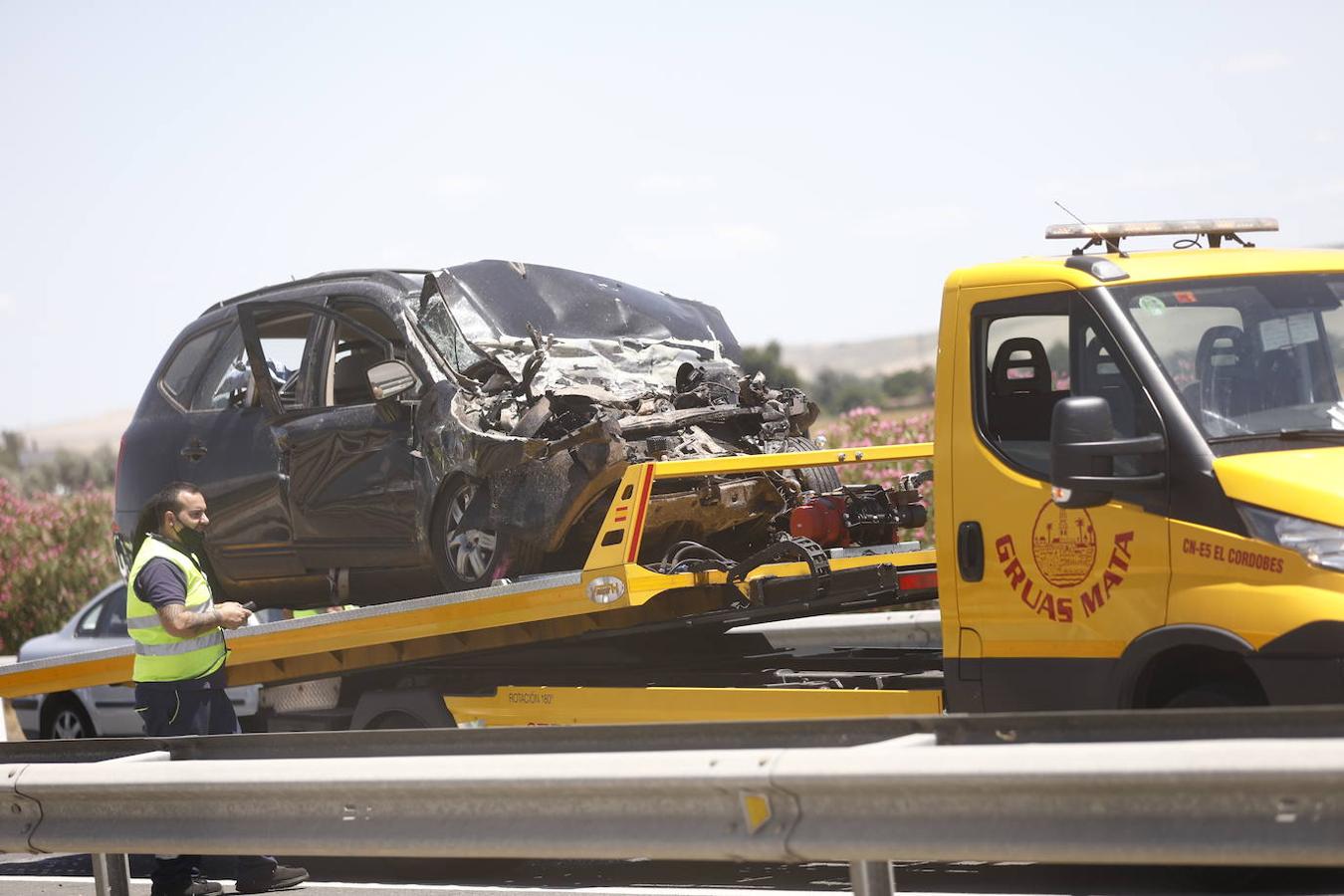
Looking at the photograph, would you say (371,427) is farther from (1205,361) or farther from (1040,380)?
(1205,361)

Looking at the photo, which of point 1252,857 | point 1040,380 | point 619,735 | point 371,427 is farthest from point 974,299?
point 371,427

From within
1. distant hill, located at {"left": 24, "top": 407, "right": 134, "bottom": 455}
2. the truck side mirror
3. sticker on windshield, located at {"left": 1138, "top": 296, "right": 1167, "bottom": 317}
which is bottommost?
distant hill, located at {"left": 24, "top": 407, "right": 134, "bottom": 455}

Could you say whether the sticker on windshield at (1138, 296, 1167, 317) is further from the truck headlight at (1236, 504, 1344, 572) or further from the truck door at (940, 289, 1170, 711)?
the truck headlight at (1236, 504, 1344, 572)

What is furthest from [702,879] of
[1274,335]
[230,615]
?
[1274,335]

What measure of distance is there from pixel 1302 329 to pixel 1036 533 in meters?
1.18

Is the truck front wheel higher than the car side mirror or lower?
lower

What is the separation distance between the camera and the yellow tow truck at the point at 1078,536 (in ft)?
17.0

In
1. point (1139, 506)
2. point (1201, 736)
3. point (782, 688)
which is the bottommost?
point (782, 688)

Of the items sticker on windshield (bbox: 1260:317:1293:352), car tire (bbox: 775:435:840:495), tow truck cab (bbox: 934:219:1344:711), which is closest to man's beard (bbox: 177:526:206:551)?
car tire (bbox: 775:435:840:495)

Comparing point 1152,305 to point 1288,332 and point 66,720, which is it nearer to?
point 1288,332

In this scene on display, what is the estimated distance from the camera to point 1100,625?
5.53 meters

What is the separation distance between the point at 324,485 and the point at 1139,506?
460 cm

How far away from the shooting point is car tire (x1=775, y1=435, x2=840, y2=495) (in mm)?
8086

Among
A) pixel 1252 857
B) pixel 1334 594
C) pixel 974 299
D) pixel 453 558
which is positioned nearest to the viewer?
pixel 1252 857
